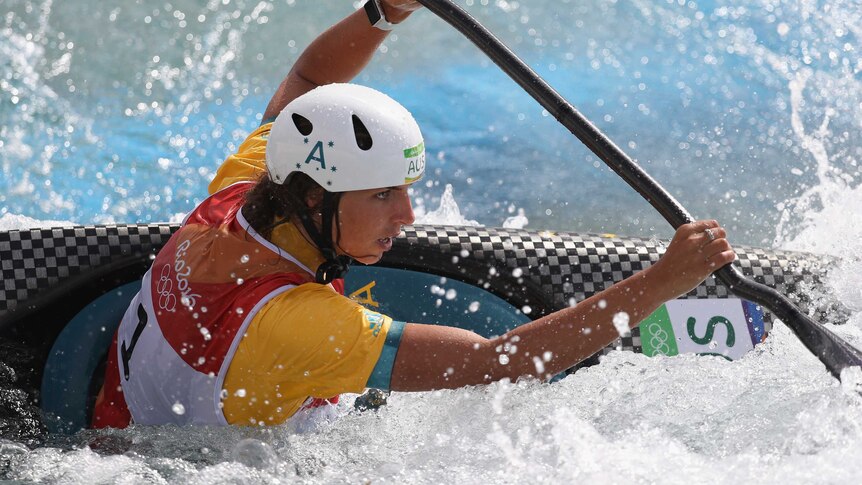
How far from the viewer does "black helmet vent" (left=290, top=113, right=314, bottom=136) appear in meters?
2.05

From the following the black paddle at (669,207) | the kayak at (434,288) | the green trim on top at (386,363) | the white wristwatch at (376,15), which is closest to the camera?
the green trim on top at (386,363)

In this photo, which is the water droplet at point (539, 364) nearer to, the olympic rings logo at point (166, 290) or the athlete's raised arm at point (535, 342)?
the athlete's raised arm at point (535, 342)

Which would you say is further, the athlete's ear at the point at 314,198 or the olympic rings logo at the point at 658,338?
the olympic rings logo at the point at 658,338

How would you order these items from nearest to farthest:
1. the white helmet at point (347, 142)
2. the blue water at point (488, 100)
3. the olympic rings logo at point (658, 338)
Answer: the white helmet at point (347, 142) → the olympic rings logo at point (658, 338) → the blue water at point (488, 100)

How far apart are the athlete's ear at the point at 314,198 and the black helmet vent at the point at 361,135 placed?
5.1 inches

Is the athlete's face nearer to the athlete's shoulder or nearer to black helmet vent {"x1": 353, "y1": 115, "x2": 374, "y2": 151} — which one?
black helmet vent {"x1": 353, "y1": 115, "x2": 374, "y2": 151}

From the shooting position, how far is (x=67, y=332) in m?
2.62

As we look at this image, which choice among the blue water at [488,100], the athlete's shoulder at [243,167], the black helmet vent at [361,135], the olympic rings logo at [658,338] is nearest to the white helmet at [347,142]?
the black helmet vent at [361,135]

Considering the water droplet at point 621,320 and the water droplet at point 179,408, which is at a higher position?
the water droplet at point 621,320

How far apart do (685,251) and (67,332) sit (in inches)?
65.0

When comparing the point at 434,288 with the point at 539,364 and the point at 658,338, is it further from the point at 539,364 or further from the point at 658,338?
the point at 539,364

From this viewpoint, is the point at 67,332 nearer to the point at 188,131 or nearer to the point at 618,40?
the point at 188,131

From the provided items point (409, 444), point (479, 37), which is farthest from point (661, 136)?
point (409, 444)

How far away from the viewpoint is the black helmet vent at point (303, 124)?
80.8 inches
